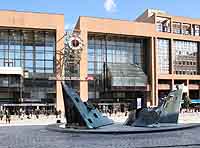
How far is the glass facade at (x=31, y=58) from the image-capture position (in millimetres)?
88062

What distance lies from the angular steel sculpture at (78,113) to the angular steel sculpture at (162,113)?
10.6 ft

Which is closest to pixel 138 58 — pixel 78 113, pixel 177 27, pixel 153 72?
pixel 153 72

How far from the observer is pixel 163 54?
103m

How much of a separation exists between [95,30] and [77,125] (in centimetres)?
6546

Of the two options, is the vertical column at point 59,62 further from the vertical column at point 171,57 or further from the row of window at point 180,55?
the vertical column at point 171,57

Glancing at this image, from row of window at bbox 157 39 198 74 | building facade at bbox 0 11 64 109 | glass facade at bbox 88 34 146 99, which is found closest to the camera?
building facade at bbox 0 11 64 109

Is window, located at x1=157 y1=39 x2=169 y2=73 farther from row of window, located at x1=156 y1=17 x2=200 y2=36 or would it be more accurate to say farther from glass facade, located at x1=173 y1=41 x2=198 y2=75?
row of window, located at x1=156 y1=17 x2=200 y2=36

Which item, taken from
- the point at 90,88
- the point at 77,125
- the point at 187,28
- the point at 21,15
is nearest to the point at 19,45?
the point at 21,15

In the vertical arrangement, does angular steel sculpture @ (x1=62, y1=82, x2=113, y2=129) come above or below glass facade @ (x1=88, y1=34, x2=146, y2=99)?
below

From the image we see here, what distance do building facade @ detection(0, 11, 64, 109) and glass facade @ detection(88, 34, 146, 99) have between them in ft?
31.1

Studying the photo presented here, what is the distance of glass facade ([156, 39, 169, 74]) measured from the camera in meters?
102

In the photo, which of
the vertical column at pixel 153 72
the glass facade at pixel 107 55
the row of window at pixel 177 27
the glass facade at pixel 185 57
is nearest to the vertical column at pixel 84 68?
the glass facade at pixel 107 55

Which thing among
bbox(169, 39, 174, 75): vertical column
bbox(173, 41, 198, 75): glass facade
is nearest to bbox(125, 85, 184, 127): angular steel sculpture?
bbox(169, 39, 174, 75): vertical column

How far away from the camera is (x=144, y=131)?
90.1ft
